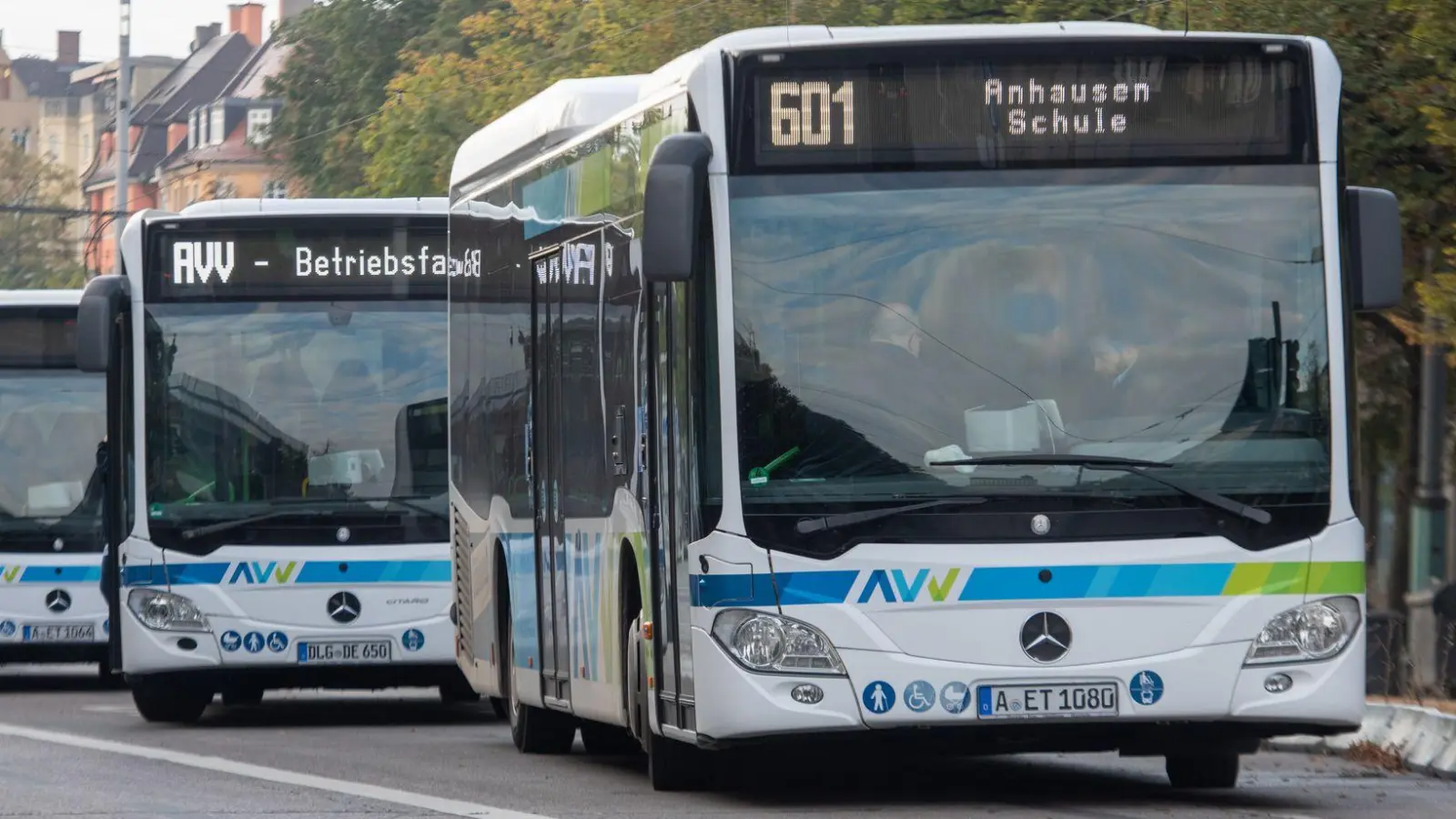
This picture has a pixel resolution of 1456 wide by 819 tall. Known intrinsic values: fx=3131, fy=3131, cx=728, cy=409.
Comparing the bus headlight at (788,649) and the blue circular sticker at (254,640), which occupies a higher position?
the bus headlight at (788,649)

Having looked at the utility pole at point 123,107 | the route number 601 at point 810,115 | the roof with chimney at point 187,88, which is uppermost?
the roof with chimney at point 187,88

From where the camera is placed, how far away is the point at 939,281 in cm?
1099

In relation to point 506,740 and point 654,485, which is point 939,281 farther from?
point 506,740

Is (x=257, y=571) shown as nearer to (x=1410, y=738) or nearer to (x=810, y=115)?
(x=1410, y=738)

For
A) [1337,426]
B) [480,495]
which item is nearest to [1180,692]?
[1337,426]

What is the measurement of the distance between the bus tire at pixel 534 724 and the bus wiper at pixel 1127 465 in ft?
16.5

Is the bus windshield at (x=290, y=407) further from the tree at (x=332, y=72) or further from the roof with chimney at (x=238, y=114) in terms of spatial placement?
the roof with chimney at (x=238, y=114)

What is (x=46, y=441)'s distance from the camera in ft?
83.5

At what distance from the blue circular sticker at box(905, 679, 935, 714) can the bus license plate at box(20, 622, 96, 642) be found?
50.6 feet

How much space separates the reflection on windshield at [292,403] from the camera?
61.0 ft

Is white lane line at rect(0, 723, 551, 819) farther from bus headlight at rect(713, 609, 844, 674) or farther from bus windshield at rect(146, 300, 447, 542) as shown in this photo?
bus windshield at rect(146, 300, 447, 542)

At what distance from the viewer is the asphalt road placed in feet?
38.0

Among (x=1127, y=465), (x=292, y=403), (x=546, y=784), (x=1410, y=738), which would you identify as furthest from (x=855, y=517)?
(x=292, y=403)

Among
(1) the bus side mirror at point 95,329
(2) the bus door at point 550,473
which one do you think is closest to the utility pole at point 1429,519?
(1) the bus side mirror at point 95,329
